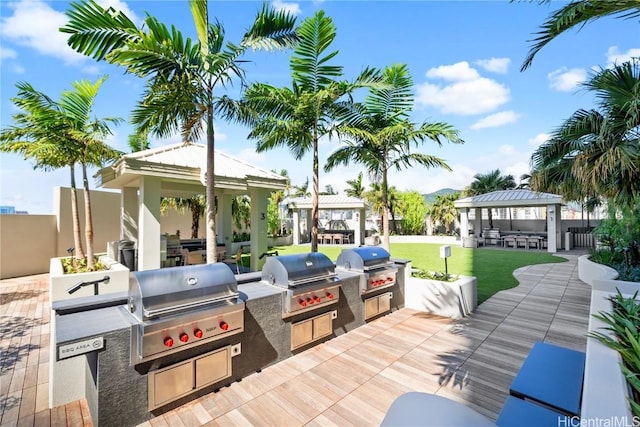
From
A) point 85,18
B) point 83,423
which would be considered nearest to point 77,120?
point 85,18

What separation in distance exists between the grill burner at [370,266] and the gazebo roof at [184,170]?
15.4 feet

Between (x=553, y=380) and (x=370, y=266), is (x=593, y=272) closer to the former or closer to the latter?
(x=370, y=266)

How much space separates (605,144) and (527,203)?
453 inches

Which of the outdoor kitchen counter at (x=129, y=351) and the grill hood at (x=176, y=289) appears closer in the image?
the outdoor kitchen counter at (x=129, y=351)

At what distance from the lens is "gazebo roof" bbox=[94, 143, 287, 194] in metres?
6.66

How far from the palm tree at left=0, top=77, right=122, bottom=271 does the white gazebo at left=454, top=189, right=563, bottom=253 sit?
58.5 ft

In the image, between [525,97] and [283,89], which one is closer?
[283,89]

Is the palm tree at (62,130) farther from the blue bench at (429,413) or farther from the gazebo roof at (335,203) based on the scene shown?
the gazebo roof at (335,203)

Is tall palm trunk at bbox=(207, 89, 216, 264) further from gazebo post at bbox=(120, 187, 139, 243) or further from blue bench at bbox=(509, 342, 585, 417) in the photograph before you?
gazebo post at bbox=(120, 187, 139, 243)

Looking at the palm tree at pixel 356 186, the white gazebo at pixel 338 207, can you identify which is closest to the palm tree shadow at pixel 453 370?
the white gazebo at pixel 338 207

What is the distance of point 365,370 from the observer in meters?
3.55

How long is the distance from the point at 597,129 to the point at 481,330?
570 centimetres

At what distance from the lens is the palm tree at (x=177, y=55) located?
161 inches

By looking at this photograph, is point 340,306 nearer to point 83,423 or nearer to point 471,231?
point 83,423
